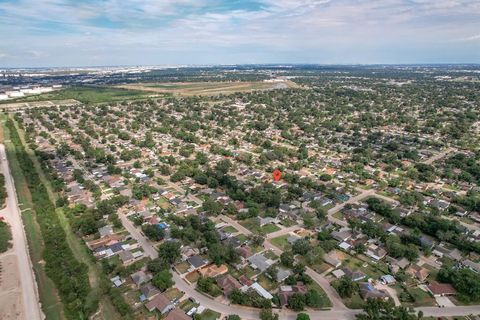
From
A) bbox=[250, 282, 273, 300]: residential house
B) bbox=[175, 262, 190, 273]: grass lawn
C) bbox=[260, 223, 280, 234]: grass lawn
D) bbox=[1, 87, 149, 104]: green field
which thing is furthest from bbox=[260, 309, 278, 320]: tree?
bbox=[1, 87, 149, 104]: green field

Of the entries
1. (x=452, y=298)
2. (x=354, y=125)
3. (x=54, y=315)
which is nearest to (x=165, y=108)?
(x=354, y=125)

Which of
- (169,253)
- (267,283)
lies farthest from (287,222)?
(169,253)

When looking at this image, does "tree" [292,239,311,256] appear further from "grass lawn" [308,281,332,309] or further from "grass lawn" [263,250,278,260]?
"grass lawn" [308,281,332,309]

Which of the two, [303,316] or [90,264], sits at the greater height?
[303,316]

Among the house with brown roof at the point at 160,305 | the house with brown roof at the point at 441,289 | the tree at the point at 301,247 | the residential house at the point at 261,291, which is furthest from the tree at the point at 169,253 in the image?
the house with brown roof at the point at 441,289

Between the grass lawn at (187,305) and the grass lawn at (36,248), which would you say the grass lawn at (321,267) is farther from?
the grass lawn at (36,248)

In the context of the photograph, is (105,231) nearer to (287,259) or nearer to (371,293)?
(287,259)
